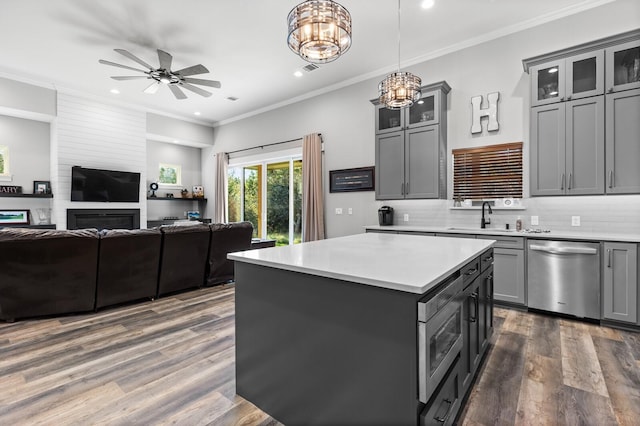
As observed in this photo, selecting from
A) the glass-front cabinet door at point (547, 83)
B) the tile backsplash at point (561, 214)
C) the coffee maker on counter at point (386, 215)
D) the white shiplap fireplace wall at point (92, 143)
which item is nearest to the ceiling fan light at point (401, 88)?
the glass-front cabinet door at point (547, 83)

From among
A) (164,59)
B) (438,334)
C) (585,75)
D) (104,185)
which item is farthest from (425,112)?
(104,185)

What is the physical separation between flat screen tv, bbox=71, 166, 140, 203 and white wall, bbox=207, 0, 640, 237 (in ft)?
11.1

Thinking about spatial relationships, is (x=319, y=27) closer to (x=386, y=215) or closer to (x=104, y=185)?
(x=386, y=215)

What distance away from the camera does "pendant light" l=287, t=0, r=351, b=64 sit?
1918 millimetres

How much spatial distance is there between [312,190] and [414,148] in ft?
7.41

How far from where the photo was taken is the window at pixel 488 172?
13.4ft

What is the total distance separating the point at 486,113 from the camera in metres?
4.27

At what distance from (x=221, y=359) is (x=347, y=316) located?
1.52 m

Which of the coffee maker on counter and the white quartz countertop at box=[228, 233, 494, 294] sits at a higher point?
the coffee maker on counter

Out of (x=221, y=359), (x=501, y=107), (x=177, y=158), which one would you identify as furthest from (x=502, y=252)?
(x=177, y=158)

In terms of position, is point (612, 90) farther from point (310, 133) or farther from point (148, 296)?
point (148, 296)

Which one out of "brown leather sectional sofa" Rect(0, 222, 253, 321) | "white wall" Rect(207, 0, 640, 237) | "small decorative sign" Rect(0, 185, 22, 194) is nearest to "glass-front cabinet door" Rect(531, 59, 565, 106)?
"white wall" Rect(207, 0, 640, 237)

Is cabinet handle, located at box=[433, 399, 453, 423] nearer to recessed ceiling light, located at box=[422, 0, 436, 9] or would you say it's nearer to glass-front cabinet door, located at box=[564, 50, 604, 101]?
glass-front cabinet door, located at box=[564, 50, 604, 101]

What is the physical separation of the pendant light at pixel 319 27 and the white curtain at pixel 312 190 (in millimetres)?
3953
